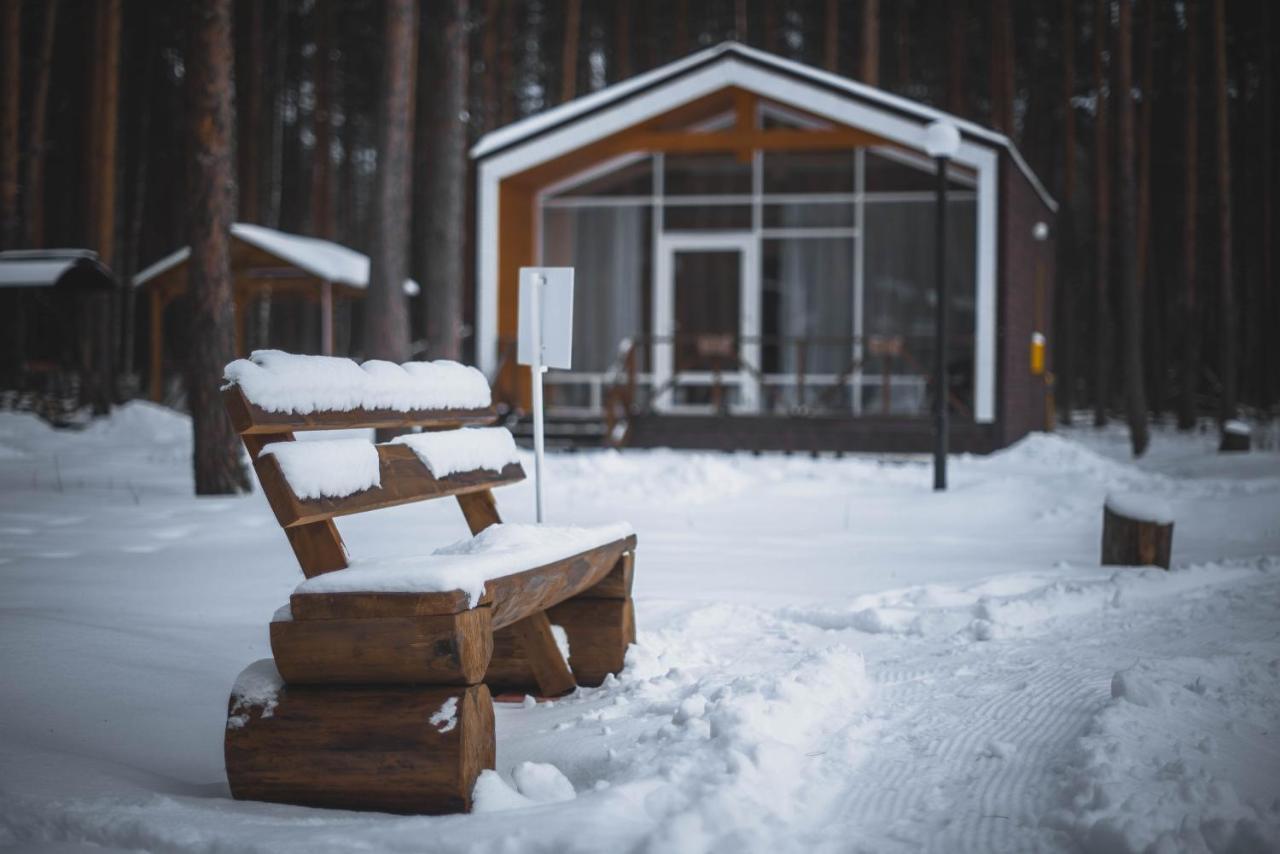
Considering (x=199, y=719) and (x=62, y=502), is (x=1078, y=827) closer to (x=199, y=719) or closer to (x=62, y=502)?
(x=199, y=719)

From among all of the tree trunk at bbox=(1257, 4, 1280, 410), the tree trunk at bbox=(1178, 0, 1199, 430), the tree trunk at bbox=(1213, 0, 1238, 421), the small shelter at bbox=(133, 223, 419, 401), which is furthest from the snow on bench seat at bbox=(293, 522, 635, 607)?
the tree trunk at bbox=(1257, 4, 1280, 410)

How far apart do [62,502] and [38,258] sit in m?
11.4

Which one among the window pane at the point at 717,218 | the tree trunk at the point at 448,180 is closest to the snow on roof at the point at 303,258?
the tree trunk at the point at 448,180

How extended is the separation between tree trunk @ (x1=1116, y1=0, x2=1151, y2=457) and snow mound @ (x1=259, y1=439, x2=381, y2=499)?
1669cm

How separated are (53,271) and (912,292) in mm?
13517

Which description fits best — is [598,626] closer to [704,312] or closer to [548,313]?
[548,313]

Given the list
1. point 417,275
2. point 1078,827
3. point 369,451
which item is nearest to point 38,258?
point 417,275

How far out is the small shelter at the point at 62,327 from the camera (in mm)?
18688

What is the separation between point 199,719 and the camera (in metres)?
3.74

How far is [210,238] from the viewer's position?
988cm

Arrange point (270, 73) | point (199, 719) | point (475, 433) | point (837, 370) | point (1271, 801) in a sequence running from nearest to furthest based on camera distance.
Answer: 1. point (1271, 801)
2. point (199, 719)
3. point (475, 433)
4. point (837, 370)
5. point (270, 73)

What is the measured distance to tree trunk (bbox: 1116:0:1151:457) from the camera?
17.7 m

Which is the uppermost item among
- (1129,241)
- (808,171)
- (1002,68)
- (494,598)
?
(1002,68)

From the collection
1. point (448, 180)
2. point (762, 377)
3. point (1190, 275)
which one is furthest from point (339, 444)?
point (1190, 275)
